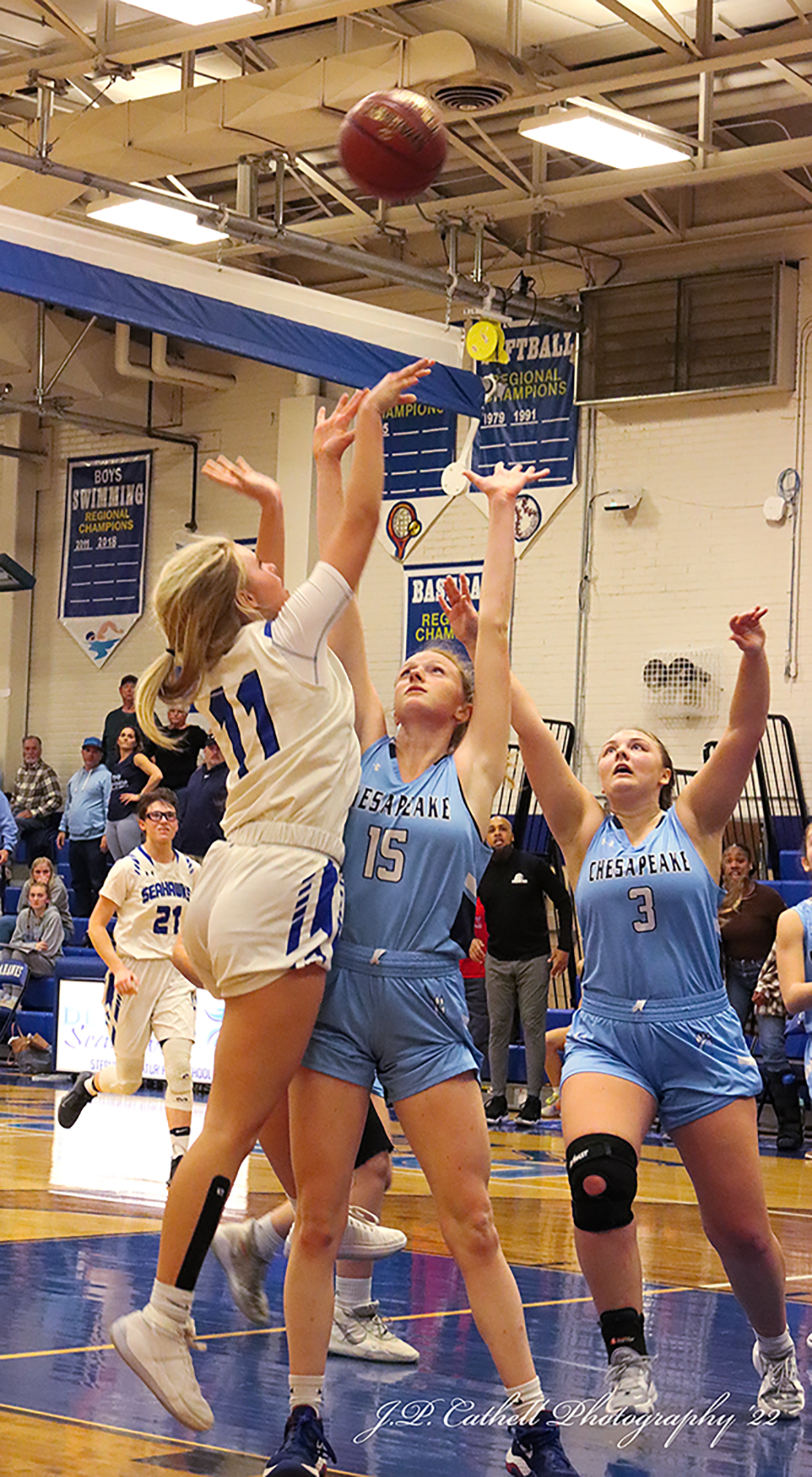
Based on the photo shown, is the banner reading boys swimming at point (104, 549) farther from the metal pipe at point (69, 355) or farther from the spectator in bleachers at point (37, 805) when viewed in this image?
the spectator in bleachers at point (37, 805)

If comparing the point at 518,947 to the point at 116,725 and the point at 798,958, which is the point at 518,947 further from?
the point at 798,958

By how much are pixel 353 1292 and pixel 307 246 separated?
433 inches

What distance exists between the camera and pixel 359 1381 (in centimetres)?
436

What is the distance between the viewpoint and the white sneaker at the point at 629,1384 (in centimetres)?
401

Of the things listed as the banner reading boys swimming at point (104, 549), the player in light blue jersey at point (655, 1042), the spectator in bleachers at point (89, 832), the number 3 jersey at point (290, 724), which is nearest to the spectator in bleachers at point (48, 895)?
the spectator in bleachers at point (89, 832)

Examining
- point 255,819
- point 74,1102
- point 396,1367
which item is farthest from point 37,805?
point 255,819

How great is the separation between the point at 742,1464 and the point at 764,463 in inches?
482

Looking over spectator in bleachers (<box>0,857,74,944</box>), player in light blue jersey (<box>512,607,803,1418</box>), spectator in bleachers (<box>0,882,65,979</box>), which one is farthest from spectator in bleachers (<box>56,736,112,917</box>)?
player in light blue jersey (<box>512,607,803,1418</box>)

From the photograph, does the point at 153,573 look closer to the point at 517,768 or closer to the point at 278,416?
the point at 278,416

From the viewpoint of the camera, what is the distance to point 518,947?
12336mm

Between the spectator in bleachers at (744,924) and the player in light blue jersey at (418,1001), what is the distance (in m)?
8.19

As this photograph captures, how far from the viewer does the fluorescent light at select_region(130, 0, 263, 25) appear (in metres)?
10.4

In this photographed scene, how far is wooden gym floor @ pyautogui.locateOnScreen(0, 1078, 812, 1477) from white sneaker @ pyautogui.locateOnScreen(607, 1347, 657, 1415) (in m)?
0.04

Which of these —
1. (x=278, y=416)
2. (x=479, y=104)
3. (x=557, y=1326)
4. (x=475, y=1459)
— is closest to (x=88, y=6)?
(x=479, y=104)
